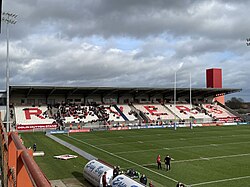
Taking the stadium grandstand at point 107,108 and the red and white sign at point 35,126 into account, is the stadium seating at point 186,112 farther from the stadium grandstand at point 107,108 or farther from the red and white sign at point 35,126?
the red and white sign at point 35,126

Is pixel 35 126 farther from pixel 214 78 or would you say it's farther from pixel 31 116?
pixel 214 78

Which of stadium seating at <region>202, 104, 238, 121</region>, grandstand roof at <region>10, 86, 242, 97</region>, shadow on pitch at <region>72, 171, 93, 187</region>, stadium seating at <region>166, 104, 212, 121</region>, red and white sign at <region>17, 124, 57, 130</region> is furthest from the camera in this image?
stadium seating at <region>202, 104, 238, 121</region>

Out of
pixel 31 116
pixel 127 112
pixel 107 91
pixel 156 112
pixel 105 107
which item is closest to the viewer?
pixel 31 116

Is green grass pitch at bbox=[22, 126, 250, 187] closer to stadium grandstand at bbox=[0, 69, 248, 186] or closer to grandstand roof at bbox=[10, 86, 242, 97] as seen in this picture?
stadium grandstand at bbox=[0, 69, 248, 186]

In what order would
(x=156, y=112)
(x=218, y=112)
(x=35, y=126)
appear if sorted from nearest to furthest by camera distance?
(x=35, y=126) → (x=156, y=112) → (x=218, y=112)

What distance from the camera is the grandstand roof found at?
6669 cm

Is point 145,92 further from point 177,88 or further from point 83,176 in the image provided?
point 83,176

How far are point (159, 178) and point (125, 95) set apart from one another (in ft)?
195

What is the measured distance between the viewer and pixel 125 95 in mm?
81062

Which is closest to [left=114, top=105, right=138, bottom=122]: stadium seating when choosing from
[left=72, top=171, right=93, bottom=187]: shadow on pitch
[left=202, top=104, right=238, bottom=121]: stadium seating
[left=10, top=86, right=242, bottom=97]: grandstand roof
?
[left=10, top=86, right=242, bottom=97]: grandstand roof

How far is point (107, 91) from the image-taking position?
76312 millimetres

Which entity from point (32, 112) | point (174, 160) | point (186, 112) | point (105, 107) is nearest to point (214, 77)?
point (186, 112)

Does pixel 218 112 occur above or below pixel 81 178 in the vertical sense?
above

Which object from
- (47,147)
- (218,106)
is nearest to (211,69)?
(218,106)
